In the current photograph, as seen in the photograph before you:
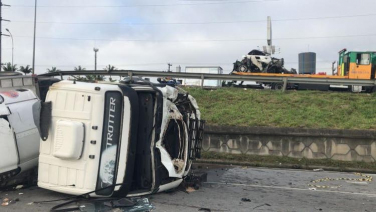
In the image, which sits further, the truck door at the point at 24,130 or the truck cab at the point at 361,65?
the truck cab at the point at 361,65

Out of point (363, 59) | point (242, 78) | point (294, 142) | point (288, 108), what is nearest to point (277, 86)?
point (242, 78)

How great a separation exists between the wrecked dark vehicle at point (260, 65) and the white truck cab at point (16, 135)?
1553 centimetres

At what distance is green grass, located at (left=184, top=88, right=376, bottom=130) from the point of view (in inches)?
368

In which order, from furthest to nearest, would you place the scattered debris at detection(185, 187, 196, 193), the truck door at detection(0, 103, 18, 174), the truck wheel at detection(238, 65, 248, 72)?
1. the truck wheel at detection(238, 65, 248, 72)
2. the scattered debris at detection(185, 187, 196, 193)
3. the truck door at detection(0, 103, 18, 174)

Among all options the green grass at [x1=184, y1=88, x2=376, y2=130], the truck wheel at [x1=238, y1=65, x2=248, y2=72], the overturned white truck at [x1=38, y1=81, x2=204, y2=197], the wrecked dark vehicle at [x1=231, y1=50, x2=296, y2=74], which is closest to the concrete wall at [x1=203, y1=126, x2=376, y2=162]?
the green grass at [x1=184, y1=88, x2=376, y2=130]

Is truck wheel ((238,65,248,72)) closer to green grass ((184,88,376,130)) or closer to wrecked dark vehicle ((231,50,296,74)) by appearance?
wrecked dark vehicle ((231,50,296,74))

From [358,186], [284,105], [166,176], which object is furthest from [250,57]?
[166,176]

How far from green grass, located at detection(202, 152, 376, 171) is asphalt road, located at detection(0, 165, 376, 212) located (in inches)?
56.9

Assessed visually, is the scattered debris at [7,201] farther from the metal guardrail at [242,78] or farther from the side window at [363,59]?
the side window at [363,59]

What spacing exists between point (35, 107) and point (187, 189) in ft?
8.08

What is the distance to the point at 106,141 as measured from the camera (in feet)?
14.2

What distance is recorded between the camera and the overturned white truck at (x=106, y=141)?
Result: 4.27 meters

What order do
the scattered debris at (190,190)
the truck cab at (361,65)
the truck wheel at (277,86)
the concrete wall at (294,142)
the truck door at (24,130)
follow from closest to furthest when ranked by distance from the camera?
the truck door at (24,130)
the scattered debris at (190,190)
the concrete wall at (294,142)
the truck wheel at (277,86)
the truck cab at (361,65)

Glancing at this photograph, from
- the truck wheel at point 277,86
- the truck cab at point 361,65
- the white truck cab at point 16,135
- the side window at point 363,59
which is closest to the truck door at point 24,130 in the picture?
the white truck cab at point 16,135
